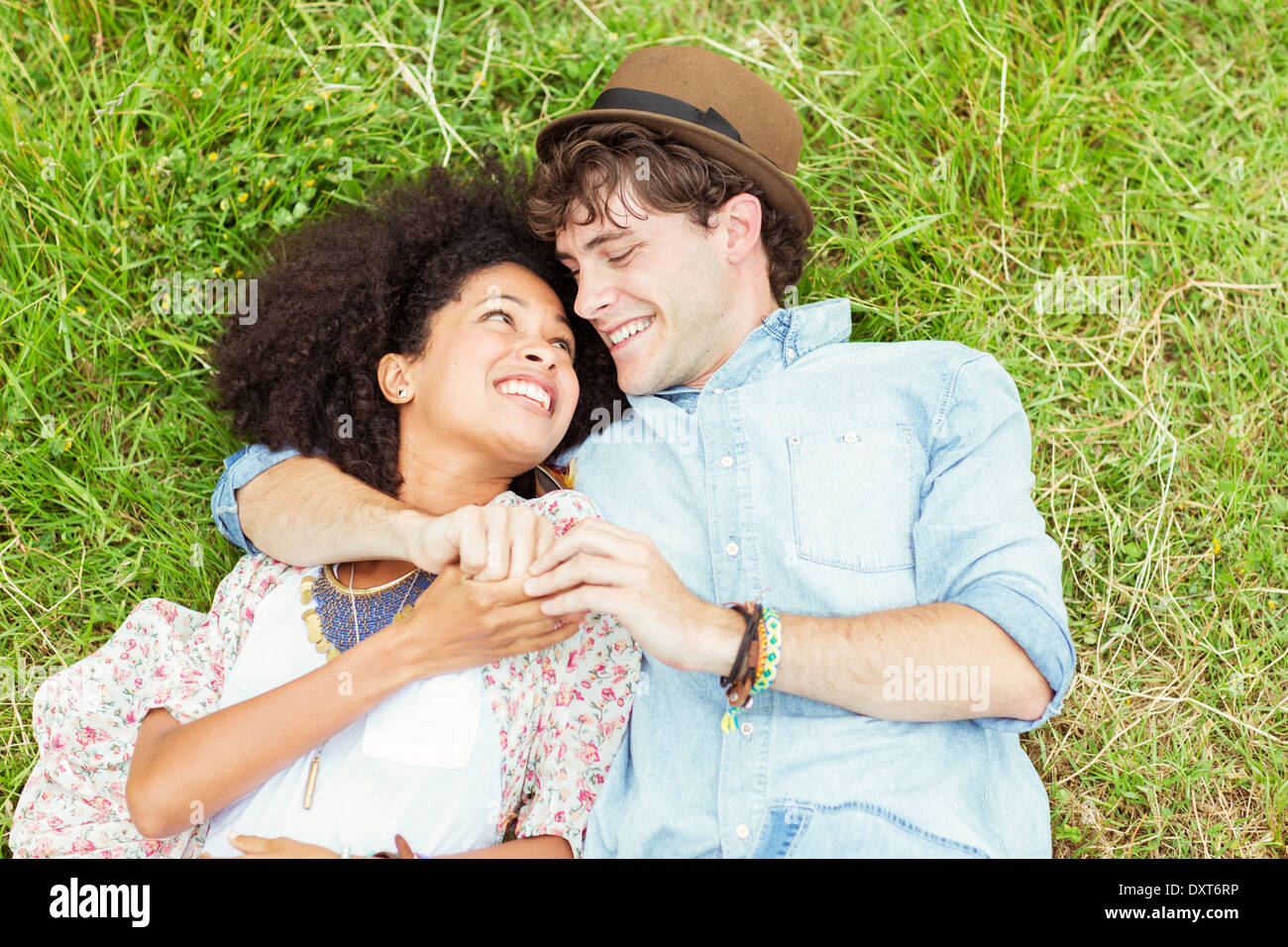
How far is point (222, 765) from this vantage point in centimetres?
282

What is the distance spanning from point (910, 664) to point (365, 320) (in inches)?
93.2

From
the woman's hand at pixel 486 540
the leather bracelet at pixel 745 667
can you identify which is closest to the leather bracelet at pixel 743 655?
the leather bracelet at pixel 745 667

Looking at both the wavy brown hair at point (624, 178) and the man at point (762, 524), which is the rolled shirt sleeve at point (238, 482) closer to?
Answer: the man at point (762, 524)

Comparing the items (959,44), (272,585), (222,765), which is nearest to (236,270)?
(272,585)

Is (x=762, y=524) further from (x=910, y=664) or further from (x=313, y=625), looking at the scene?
(x=313, y=625)

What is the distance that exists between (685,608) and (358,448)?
1485 mm

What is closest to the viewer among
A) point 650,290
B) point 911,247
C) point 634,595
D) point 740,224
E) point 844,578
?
point 634,595

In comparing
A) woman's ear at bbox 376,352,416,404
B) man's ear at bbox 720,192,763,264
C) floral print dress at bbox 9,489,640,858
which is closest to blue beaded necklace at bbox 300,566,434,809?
floral print dress at bbox 9,489,640,858

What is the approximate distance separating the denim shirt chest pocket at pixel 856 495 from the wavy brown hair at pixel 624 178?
0.99 m

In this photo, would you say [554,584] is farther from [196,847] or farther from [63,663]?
[63,663]

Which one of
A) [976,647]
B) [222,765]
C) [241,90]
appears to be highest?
[241,90]

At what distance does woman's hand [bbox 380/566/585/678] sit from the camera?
282 centimetres

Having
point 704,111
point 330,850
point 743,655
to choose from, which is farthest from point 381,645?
point 704,111

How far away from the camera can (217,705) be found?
3.16 meters
